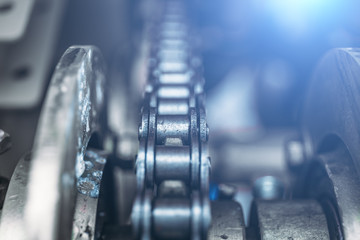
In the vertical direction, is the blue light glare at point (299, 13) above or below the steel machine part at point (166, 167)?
above

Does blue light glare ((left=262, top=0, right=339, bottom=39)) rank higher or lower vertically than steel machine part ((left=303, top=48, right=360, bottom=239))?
higher

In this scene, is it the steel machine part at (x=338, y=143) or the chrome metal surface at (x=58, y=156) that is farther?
the steel machine part at (x=338, y=143)

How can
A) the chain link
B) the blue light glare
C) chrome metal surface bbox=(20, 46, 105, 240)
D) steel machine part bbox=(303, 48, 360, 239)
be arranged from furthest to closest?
the blue light glare → steel machine part bbox=(303, 48, 360, 239) → the chain link → chrome metal surface bbox=(20, 46, 105, 240)

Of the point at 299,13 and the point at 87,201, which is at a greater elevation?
the point at 299,13

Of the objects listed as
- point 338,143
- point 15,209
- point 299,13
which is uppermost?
point 299,13

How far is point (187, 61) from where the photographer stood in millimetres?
1169

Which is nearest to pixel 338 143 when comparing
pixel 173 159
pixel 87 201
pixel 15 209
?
pixel 173 159

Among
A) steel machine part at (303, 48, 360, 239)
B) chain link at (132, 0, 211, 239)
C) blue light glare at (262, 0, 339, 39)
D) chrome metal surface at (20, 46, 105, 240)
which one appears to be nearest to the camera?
chrome metal surface at (20, 46, 105, 240)

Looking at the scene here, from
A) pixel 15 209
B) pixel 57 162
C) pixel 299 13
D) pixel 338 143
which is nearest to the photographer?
pixel 57 162

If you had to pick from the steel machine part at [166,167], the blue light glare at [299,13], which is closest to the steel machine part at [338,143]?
the steel machine part at [166,167]

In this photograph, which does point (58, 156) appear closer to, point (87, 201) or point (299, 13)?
point (87, 201)

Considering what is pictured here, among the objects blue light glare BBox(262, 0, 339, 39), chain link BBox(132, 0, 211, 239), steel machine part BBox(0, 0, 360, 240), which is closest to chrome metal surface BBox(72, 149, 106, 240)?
steel machine part BBox(0, 0, 360, 240)

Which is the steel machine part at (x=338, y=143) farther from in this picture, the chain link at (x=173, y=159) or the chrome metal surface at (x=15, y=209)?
the chrome metal surface at (x=15, y=209)

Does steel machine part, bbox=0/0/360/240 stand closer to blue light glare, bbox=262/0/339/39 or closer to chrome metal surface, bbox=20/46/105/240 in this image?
chrome metal surface, bbox=20/46/105/240
